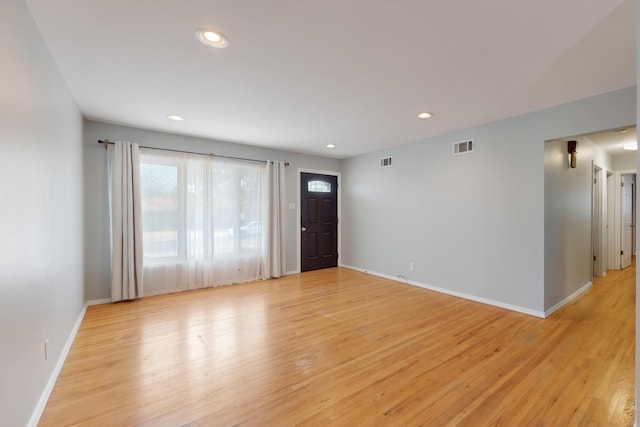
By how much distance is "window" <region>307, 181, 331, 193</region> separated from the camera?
587 cm

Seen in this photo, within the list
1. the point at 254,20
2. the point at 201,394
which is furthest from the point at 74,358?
the point at 254,20

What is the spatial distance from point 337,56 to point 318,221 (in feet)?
13.5

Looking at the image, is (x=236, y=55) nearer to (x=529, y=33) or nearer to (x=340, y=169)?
(x=529, y=33)

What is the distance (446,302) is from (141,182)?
188 inches

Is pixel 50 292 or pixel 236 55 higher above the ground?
pixel 236 55

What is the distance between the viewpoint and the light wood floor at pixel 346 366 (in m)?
1.72

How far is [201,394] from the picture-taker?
6.23ft

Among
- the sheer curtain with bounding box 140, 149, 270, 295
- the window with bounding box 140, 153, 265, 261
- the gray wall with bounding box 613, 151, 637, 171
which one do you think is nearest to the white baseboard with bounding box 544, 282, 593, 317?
the gray wall with bounding box 613, 151, 637, 171

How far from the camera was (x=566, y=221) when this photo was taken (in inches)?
144

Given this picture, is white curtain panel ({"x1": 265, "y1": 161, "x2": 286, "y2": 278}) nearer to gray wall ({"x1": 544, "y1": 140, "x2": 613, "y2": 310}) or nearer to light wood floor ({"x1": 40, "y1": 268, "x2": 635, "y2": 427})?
light wood floor ({"x1": 40, "y1": 268, "x2": 635, "y2": 427})

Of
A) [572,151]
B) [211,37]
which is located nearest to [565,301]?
[572,151]

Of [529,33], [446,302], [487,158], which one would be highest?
[529,33]

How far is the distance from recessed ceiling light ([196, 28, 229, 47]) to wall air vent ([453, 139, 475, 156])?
3511mm

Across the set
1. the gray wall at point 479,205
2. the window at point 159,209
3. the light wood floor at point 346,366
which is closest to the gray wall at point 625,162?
the light wood floor at point 346,366
